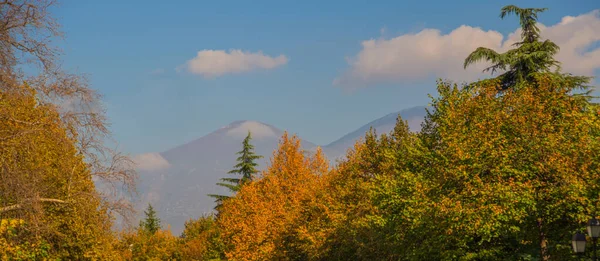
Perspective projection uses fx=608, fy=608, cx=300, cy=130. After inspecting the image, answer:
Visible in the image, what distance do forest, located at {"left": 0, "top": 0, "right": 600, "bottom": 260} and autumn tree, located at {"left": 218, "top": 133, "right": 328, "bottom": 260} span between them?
0.13 m

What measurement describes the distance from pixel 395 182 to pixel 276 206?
1754cm

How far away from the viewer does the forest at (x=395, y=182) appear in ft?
45.7

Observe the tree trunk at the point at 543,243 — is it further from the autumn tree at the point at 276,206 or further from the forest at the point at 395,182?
the autumn tree at the point at 276,206

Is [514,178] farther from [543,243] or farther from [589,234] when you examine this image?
[589,234]

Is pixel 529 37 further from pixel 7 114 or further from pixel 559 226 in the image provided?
pixel 7 114

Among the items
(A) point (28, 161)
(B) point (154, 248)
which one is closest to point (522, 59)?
(A) point (28, 161)

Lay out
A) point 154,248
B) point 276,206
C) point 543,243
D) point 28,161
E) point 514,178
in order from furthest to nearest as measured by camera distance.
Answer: point 154,248, point 276,206, point 514,178, point 543,243, point 28,161

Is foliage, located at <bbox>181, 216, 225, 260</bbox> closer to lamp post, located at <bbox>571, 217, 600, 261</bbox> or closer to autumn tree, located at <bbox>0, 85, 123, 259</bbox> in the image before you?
autumn tree, located at <bbox>0, 85, 123, 259</bbox>

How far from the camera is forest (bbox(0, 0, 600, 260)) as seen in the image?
45.7ft

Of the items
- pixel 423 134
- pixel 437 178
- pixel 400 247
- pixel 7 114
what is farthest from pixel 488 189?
pixel 7 114

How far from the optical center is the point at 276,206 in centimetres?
4406

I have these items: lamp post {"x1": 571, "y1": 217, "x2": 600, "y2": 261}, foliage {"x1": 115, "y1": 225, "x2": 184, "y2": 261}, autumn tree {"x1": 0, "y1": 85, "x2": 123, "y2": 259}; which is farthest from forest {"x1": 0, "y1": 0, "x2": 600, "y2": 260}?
foliage {"x1": 115, "y1": 225, "x2": 184, "y2": 261}

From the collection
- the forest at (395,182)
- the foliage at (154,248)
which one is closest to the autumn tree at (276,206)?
the forest at (395,182)

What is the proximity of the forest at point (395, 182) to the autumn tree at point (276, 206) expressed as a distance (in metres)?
0.13
